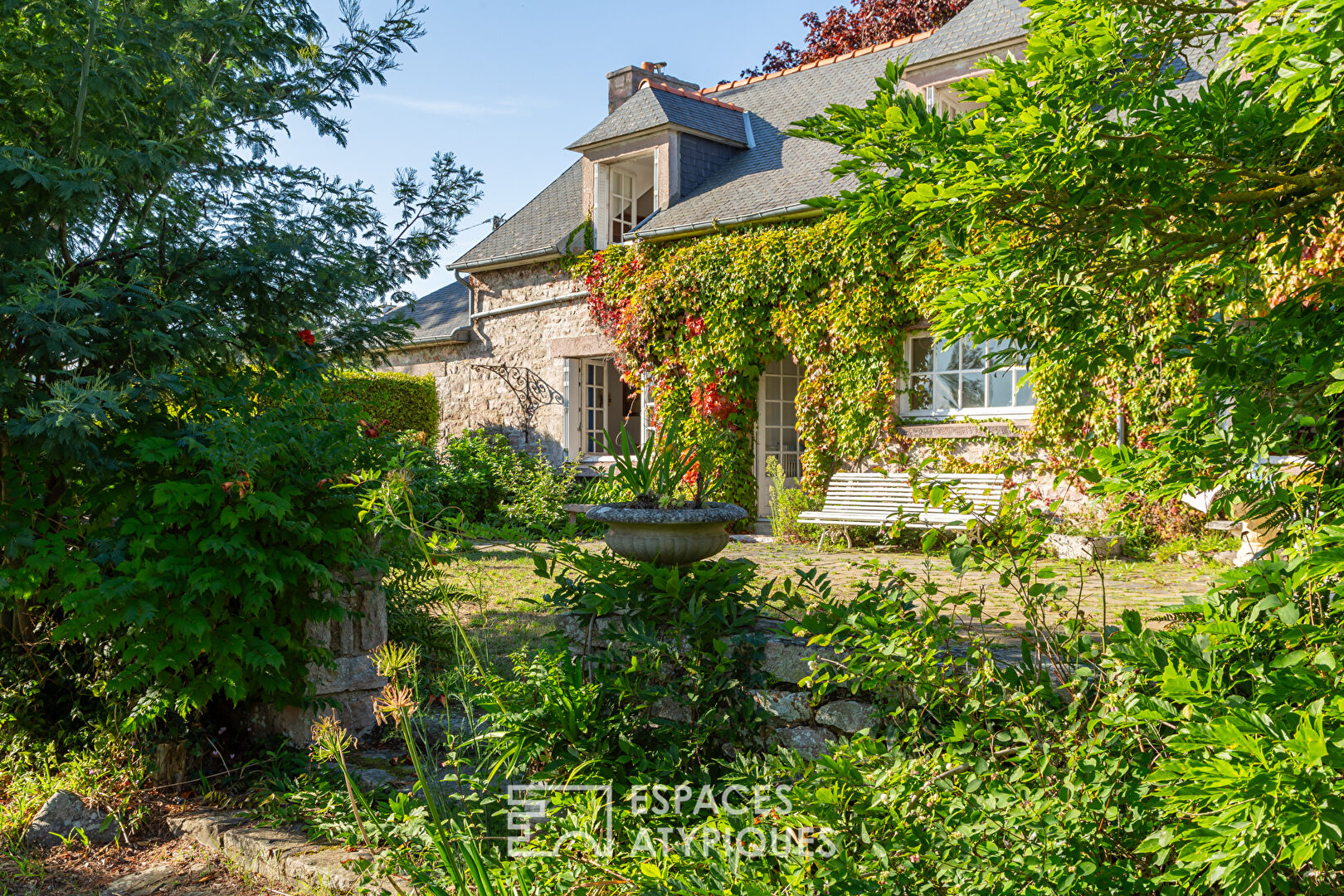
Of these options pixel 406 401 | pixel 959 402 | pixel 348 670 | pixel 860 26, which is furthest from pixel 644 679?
pixel 860 26

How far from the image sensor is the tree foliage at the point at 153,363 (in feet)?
10.3

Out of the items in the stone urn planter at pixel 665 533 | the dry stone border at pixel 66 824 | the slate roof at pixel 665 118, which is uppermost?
the slate roof at pixel 665 118

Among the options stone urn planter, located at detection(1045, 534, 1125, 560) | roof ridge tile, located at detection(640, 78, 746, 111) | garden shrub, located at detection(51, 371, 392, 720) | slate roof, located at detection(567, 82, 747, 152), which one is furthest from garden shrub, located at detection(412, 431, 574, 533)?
garden shrub, located at detection(51, 371, 392, 720)

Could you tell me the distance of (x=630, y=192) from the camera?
486 inches

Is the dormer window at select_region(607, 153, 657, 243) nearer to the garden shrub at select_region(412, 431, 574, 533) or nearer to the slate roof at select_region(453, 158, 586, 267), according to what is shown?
the slate roof at select_region(453, 158, 586, 267)

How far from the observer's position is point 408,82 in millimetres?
5039

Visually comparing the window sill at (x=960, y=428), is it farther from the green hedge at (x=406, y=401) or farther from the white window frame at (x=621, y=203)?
the green hedge at (x=406, y=401)

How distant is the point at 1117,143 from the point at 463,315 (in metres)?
14.3

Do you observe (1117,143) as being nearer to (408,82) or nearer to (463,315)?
(408,82)

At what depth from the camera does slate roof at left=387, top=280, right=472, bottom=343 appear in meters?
14.2

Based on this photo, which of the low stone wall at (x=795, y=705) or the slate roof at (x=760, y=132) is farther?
the slate roof at (x=760, y=132)

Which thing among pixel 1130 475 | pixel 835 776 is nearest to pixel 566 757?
pixel 835 776

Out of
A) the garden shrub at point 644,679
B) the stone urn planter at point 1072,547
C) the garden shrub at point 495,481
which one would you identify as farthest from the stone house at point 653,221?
the garden shrub at point 644,679

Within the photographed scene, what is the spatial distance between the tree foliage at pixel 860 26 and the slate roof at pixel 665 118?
13.3 feet
